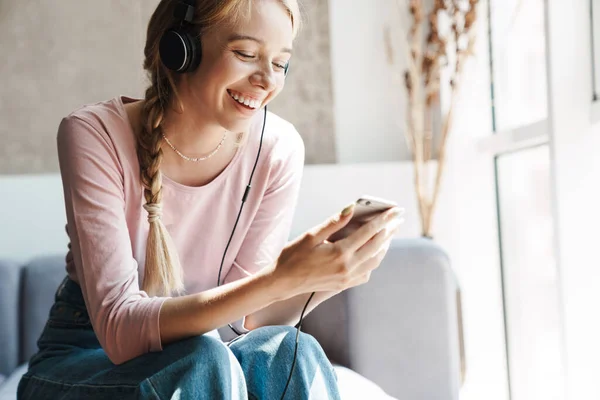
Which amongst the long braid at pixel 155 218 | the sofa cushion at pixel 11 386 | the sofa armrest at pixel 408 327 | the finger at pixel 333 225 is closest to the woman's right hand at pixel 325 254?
the finger at pixel 333 225

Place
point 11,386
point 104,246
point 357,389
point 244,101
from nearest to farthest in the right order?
point 104,246
point 244,101
point 357,389
point 11,386

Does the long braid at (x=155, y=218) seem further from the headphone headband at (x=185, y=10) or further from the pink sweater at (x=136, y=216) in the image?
the headphone headband at (x=185, y=10)

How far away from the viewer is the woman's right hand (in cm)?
102

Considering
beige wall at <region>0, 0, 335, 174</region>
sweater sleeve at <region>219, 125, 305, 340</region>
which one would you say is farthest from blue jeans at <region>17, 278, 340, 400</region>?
beige wall at <region>0, 0, 335, 174</region>

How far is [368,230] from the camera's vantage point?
3.35 ft

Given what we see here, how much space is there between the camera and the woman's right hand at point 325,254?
1.02 metres

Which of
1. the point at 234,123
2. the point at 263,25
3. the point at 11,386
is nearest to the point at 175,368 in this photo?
the point at 234,123

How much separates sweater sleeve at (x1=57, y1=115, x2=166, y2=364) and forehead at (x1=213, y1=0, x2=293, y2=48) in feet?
0.95

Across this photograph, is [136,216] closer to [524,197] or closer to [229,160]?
[229,160]

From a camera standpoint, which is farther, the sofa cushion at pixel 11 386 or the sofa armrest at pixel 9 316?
the sofa armrest at pixel 9 316

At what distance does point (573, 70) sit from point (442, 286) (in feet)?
2.07

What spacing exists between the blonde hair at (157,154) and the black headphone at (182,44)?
0.02 metres

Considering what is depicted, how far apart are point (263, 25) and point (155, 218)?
395mm

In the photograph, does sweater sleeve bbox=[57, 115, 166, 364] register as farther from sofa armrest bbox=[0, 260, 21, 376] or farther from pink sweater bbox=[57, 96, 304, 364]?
sofa armrest bbox=[0, 260, 21, 376]
